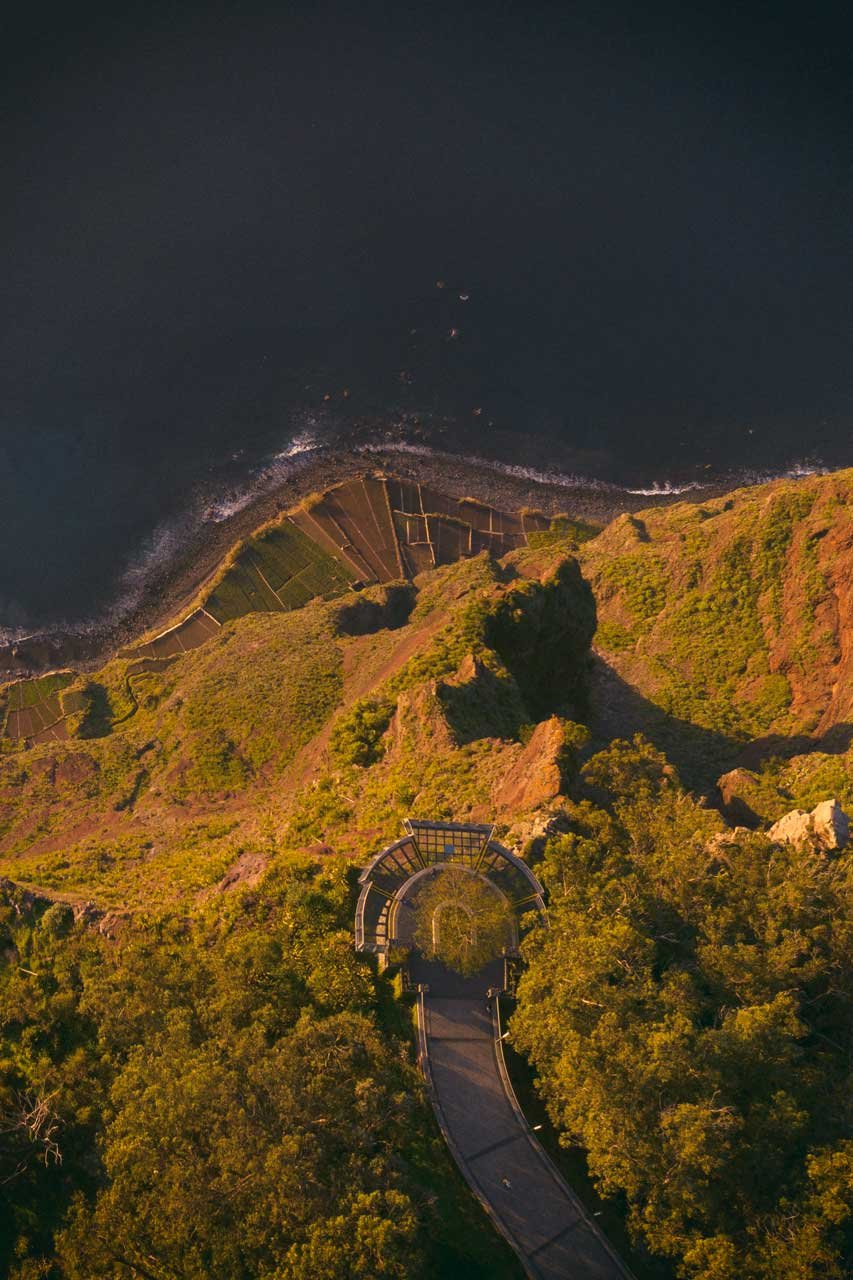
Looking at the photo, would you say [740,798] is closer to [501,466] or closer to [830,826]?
[830,826]

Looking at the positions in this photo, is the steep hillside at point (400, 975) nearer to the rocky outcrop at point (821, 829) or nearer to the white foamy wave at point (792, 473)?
the rocky outcrop at point (821, 829)

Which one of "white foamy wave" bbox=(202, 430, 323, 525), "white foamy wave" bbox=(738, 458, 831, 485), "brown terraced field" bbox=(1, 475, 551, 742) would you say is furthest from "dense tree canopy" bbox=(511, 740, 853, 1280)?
"white foamy wave" bbox=(738, 458, 831, 485)

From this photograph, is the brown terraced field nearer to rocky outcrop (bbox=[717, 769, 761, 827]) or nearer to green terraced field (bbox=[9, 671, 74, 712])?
green terraced field (bbox=[9, 671, 74, 712])

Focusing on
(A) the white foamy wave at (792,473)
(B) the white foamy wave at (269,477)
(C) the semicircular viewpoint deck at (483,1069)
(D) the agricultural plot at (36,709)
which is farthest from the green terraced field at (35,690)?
(A) the white foamy wave at (792,473)

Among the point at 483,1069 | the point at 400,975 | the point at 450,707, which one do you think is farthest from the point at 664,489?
the point at 483,1069

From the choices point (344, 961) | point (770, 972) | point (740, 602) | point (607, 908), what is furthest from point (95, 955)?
point (740, 602)
